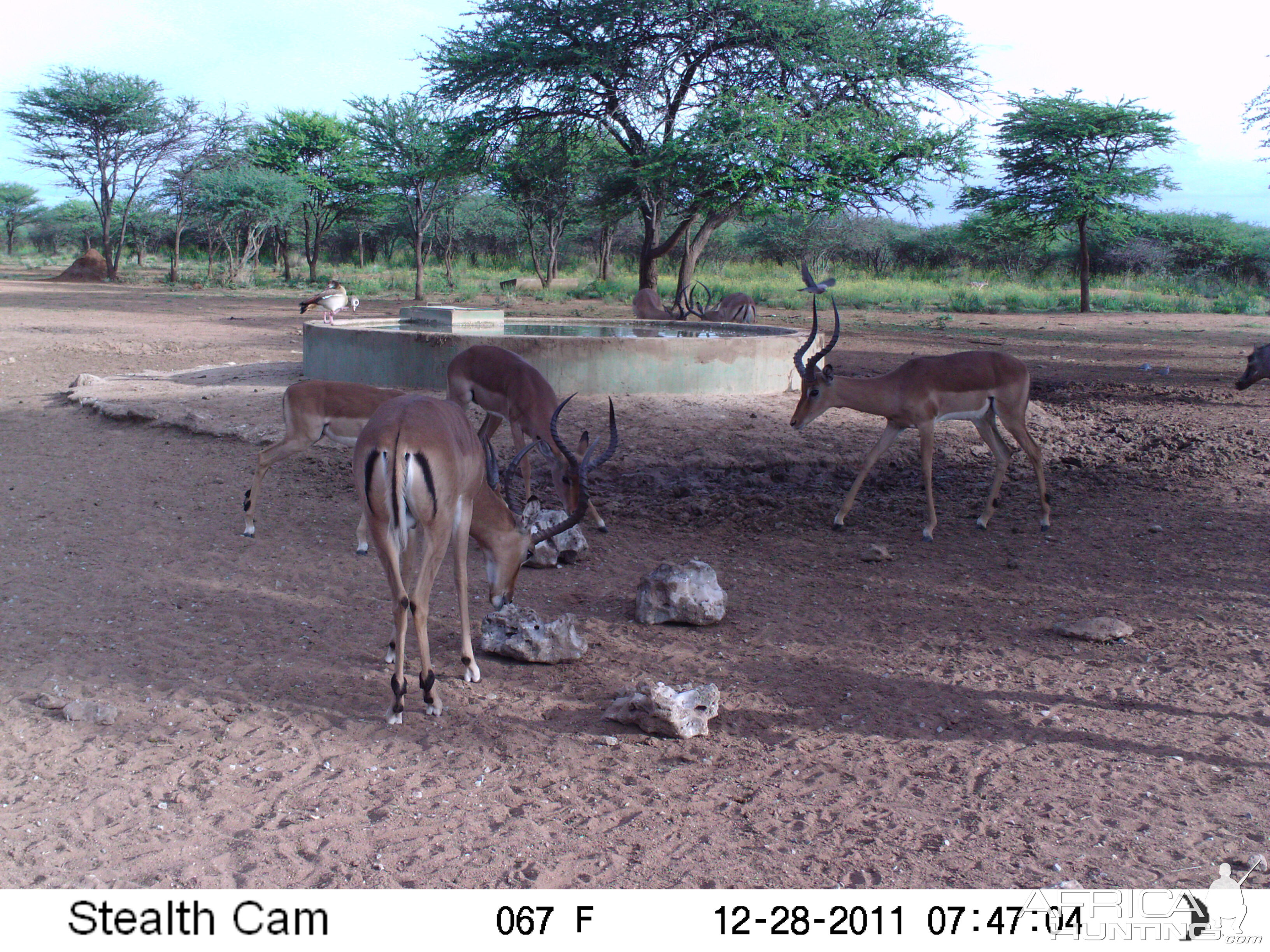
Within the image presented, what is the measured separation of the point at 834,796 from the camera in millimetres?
3160

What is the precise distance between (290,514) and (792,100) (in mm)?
15020

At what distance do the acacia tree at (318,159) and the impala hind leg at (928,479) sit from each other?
1235 inches

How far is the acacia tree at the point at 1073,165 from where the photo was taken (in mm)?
23109

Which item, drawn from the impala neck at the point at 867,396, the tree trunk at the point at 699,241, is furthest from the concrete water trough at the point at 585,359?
the tree trunk at the point at 699,241

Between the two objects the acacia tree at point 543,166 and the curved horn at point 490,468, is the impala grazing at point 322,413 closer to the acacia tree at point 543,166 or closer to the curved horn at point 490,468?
the curved horn at point 490,468

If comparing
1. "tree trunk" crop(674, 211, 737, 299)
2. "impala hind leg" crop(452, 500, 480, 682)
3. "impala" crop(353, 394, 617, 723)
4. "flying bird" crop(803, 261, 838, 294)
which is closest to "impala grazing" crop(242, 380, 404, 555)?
"impala" crop(353, 394, 617, 723)

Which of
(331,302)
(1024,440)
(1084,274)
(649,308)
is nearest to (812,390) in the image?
(1024,440)

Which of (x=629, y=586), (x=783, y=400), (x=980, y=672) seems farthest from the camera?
(x=783, y=400)

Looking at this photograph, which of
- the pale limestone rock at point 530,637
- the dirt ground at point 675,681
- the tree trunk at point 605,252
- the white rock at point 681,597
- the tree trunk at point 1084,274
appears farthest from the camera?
the tree trunk at point 605,252

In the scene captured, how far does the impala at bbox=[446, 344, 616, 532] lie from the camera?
21.4 ft

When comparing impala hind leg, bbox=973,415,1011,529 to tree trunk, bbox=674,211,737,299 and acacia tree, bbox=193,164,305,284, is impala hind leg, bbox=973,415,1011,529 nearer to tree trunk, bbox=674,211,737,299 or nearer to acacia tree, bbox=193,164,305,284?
tree trunk, bbox=674,211,737,299

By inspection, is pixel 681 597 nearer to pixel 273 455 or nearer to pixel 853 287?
pixel 273 455

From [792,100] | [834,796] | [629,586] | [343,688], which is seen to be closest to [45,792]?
[343,688]

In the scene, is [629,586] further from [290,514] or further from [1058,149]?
[1058,149]
